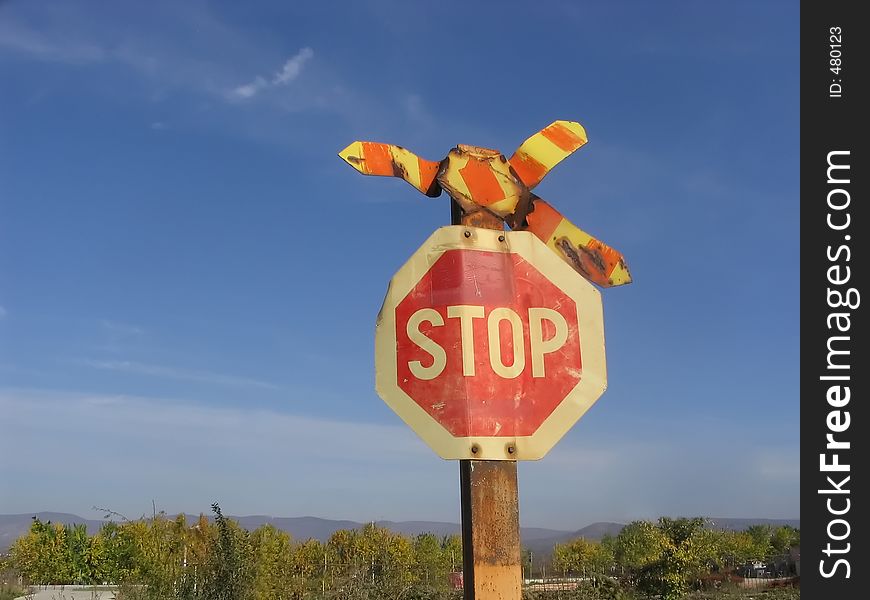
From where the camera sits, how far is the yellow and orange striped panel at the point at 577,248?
121 inches

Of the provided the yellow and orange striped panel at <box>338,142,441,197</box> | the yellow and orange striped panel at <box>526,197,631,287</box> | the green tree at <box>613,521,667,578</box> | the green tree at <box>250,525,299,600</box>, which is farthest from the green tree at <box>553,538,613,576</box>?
the yellow and orange striped panel at <box>338,142,441,197</box>

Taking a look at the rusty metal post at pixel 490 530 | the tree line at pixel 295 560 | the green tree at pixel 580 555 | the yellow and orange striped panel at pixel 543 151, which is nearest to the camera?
the rusty metal post at pixel 490 530

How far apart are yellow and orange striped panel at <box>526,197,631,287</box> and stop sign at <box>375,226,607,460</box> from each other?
14cm

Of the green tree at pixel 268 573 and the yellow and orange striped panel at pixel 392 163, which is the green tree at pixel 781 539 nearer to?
the green tree at pixel 268 573

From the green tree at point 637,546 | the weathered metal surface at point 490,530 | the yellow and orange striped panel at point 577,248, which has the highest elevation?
the yellow and orange striped panel at point 577,248

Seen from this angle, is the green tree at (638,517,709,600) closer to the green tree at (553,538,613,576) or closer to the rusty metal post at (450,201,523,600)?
the rusty metal post at (450,201,523,600)

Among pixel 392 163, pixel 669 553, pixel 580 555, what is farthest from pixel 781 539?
pixel 392 163

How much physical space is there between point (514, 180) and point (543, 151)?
172 mm

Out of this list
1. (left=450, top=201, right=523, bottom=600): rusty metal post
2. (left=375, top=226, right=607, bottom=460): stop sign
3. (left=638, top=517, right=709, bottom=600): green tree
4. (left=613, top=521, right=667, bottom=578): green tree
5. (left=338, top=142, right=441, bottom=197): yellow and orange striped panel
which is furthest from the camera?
(left=613, top=521, right=667, bottom=578): green tree

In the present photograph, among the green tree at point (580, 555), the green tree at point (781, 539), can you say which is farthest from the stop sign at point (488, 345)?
the green tree at point (781, 539)

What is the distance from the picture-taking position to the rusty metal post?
261cm

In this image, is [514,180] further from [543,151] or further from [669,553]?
[669,553]

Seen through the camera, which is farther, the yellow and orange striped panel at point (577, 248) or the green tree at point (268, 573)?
the green tree at point (268, 573)
